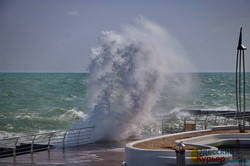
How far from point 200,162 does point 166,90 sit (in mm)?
63354

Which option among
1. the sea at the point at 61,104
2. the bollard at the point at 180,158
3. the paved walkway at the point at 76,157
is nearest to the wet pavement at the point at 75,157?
the paved walkway at the point at 76,157

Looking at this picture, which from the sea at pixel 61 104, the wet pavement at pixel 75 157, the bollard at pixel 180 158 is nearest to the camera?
the bollard at pixel 180 158

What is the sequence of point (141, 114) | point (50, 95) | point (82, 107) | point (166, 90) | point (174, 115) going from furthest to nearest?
point (166, 90)
point (50, 95)
point (82, 107)
point (174, 115)
point (141, 114)

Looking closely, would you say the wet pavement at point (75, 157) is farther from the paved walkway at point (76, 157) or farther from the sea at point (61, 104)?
the sea at point (61, 104)

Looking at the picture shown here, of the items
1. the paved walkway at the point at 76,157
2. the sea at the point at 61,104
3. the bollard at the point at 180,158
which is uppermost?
the sea at the point at 61,104

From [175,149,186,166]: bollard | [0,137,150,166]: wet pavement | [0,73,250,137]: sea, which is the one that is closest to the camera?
[175,149,186,166]: bollard

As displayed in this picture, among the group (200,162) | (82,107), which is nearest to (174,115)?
(82,107)

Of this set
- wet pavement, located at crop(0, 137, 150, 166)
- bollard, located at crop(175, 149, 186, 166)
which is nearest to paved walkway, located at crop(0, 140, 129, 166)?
wet pavement, located at crop(0, 137, 150, 166)

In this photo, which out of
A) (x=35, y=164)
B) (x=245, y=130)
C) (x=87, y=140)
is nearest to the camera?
(x=35, y=164)

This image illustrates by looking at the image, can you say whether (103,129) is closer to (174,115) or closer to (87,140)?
(87,140)

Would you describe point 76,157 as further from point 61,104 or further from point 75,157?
point 61,104

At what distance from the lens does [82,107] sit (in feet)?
192

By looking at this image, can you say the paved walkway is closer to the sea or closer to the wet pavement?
the wet pavement

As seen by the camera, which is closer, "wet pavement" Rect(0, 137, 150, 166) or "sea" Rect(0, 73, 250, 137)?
"wet pavement" Rect(0, 137, 150, 166)
